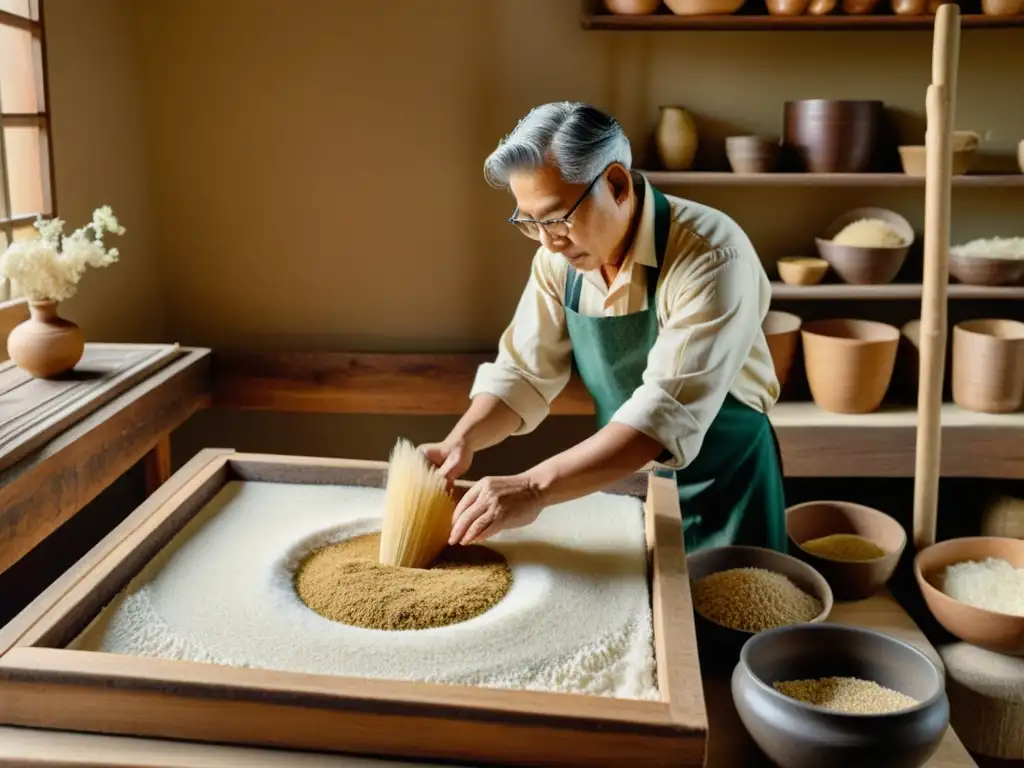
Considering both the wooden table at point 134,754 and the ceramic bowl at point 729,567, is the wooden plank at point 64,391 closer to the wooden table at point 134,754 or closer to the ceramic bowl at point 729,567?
the wooden table at point 134,754

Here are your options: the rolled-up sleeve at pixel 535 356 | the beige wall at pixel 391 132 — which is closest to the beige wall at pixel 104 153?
the beige wall at pixel 391 132

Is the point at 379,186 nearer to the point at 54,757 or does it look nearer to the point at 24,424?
the point at 24,424

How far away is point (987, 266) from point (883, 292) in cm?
36

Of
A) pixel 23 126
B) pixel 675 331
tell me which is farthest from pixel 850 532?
pixel 23 126

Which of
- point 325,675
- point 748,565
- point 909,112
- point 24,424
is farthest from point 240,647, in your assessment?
point 909,112

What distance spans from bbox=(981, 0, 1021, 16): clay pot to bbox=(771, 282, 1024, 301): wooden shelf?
90 cm

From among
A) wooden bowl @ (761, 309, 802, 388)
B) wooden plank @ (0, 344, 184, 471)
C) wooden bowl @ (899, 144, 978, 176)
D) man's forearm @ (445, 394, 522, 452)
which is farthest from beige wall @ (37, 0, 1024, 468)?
man's forearm @ (445, 394, 522, 452)

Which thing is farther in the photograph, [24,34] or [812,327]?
[812,327]

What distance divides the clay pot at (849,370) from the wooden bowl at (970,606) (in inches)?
51.1

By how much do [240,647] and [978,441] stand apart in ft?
9.12

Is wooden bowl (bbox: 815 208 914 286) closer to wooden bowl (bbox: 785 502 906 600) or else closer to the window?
wooden bowl (bbox: 785 502 906 600)

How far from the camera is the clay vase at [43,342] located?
2449mm

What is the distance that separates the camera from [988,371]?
3301 millimetres

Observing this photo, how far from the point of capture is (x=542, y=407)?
2.13 meters
